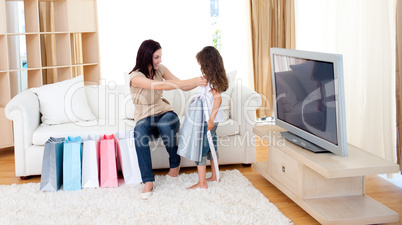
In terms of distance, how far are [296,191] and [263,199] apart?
25 cm

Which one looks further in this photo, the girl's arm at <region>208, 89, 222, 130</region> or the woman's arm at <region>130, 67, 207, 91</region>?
the woman's arm at <region>130, 67, 207, 91</region>

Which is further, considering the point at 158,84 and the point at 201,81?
the point at 158,84

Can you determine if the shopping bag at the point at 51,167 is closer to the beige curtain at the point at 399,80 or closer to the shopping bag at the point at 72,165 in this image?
the shopping bag at the point at 72,165

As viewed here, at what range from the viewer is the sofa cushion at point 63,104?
4121 millimetres

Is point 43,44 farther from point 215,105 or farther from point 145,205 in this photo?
point 145,205

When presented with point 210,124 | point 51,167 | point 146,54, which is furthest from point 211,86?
point 51,167

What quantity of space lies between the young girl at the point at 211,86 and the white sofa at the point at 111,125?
0.47 m

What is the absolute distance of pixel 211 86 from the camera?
11.4 feet

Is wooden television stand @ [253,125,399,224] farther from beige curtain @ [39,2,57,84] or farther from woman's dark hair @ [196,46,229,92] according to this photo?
beige curtain @ [39,2,57,84]

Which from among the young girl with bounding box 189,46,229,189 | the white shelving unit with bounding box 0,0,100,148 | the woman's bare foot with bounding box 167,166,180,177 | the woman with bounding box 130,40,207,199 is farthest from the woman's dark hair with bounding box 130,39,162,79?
the white shelving unit with bounding box 0,0,100,148

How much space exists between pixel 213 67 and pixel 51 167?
143 cm

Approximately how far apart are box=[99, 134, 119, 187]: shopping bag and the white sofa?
→ 0.27m

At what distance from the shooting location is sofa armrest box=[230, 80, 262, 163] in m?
4.07

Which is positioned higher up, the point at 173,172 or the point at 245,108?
the point at 245,108
